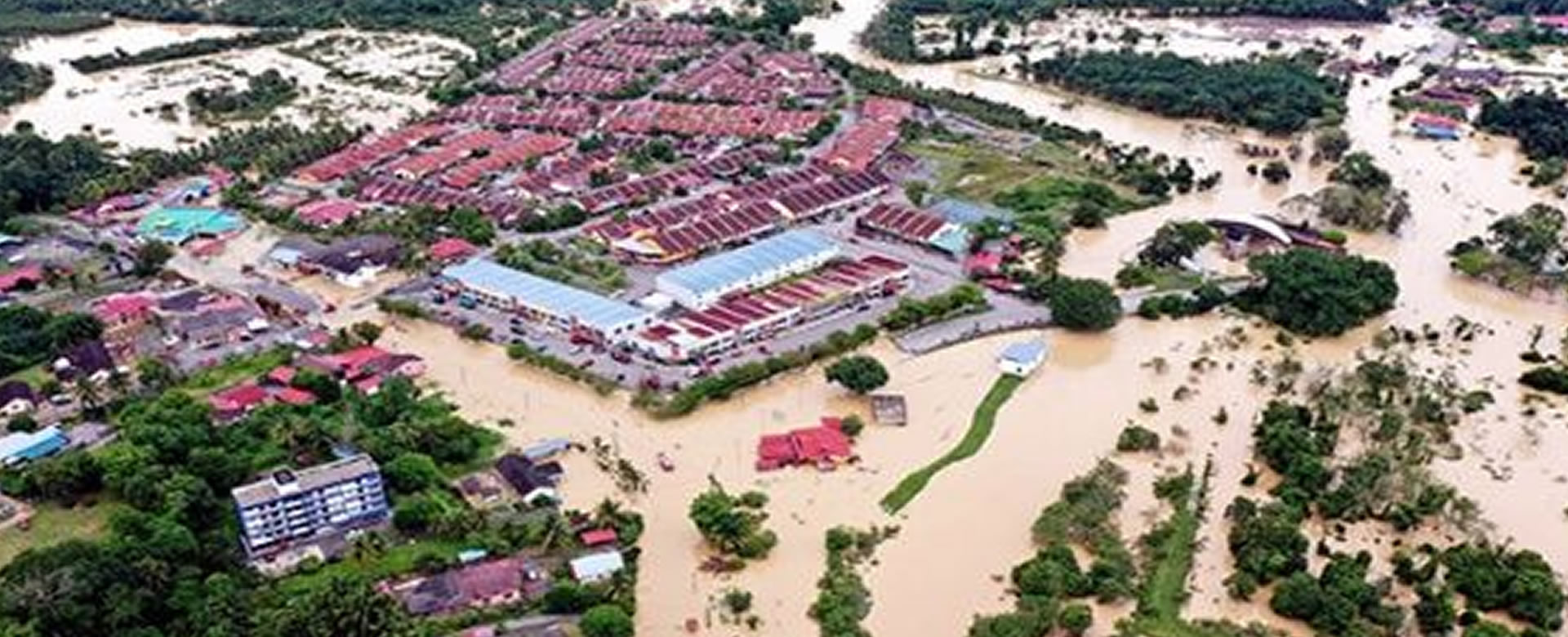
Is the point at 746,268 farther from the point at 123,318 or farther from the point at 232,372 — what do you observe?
the point at 123,318

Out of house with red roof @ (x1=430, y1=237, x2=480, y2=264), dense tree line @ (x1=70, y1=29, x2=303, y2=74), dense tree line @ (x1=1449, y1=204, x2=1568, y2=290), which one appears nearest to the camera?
dense tree line @ (x1=1449, y1=204, x2=1568, y2=290)

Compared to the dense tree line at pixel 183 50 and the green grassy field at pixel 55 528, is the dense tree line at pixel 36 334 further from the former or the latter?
the dense tree line at pixel 183 50

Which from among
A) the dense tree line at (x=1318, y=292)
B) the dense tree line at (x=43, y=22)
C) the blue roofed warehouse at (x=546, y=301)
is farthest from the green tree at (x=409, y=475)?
the dense tree line at (x=43, y=22)

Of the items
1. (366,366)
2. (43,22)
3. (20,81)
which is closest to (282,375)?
(366,366)

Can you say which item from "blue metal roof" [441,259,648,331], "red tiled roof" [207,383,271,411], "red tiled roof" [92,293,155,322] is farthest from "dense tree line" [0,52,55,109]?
"red tiled roof" [207,383,271,411]

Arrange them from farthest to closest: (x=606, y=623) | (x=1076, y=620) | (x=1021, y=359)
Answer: (x=1021, y=359), (x=1076, y=620), (x=606, y=623)

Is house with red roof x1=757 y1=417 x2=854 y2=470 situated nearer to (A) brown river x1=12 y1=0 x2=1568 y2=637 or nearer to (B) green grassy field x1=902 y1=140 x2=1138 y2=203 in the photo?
(A) brown river x1=12 y1=0 x2=1568 y2=637
